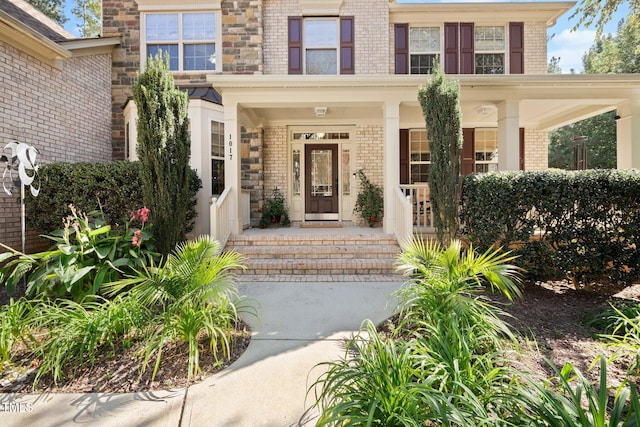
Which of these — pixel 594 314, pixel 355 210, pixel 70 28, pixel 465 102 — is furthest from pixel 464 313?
pixel 70 28

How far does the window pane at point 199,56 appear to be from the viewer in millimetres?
8688

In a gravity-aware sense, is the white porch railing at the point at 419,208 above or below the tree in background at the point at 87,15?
below

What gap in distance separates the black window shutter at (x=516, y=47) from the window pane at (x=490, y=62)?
0.80ft

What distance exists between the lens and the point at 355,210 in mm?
8531

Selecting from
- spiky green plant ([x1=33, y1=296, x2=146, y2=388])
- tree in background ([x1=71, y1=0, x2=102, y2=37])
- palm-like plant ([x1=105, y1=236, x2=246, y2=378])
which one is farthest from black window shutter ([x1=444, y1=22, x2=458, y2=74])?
tree in background ([x1=71, y1=0, x2=102, y2=37])

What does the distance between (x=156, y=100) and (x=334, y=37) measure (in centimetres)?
574

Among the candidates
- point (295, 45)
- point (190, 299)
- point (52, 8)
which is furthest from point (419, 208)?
point (52, 8)

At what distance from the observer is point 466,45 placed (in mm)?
8961

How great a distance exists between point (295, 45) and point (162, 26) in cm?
363

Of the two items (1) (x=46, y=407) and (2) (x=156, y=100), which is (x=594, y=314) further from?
(2) (x=156, y=100)

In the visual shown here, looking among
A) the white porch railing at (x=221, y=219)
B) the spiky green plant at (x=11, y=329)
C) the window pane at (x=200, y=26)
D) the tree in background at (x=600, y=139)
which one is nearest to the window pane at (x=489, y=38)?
the window pane at (x=200, y=26)

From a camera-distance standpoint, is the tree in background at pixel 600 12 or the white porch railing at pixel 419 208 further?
the tree in background at pixel 600 12

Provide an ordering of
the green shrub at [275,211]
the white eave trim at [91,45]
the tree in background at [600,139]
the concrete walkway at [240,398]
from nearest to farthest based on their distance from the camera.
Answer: the concrete walkway at [240,398] → the white eave trim at [91,45] → the green shrub at [275,211] → the tree in background at [600,139]

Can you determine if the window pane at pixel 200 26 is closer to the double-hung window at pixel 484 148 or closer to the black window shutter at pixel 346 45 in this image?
the black window shutter at pixel 346 45
